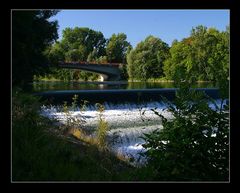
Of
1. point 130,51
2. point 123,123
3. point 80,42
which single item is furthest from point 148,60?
point 123,123

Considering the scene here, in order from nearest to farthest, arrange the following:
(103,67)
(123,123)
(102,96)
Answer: (123,123)
(102,96)
(103,67)

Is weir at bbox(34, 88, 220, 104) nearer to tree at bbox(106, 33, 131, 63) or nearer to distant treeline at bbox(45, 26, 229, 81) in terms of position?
distant treeline at bbox(45, 26, 229, 81)

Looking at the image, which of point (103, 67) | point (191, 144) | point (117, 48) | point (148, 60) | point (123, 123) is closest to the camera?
point (191, 144)

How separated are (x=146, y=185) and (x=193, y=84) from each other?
175 centimetres

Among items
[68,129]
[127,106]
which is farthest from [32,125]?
[127,106]

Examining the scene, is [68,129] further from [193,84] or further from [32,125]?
[193,84]

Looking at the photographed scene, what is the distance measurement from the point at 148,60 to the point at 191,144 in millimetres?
20895

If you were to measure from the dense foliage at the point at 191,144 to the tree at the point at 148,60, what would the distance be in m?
19.2

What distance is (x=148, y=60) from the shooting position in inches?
949

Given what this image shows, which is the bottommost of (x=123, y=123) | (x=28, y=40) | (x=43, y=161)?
(x=123, y=123)

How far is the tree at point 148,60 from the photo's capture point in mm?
23953

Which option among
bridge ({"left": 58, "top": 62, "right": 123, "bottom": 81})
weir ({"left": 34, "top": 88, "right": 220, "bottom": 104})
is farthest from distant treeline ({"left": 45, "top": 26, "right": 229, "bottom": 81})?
weir ({"left": 34, "top": 88, "right": 220, "bottom": 104})

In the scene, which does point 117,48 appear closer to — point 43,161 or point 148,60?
point 148,60
